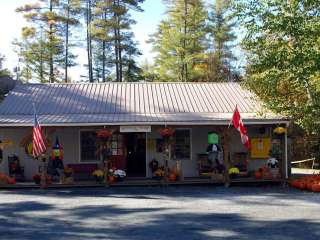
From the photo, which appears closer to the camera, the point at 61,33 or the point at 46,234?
the point at 46,234

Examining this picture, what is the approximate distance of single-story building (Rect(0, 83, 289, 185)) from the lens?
18.5m

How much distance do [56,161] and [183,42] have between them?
936 inches

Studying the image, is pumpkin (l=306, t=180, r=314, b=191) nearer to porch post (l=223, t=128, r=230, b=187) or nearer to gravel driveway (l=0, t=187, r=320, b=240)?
gravel driveway (l=0, t=187, r=320, b=240)

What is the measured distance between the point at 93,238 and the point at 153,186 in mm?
8373

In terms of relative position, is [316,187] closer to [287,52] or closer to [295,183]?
[295,183]

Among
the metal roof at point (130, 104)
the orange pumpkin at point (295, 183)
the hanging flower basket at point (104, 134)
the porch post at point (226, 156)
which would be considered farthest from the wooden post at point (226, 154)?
the hanging flower basket at point (104, 134)

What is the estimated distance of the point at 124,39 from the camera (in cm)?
4066

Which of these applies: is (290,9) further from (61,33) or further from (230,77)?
(61,33)

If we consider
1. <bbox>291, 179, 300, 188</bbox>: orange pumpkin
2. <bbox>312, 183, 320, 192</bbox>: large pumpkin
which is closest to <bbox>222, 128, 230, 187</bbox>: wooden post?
<bbox>291, 179, 300, 188</bbox>: orange pumpkin

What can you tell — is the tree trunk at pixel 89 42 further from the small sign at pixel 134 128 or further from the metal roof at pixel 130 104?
the small sign at pixel 134 128

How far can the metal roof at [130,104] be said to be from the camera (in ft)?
58.3

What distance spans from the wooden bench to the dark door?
1.53m

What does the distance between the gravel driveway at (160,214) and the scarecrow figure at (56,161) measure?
138 cm

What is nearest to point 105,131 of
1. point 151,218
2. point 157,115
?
point 157,115
